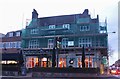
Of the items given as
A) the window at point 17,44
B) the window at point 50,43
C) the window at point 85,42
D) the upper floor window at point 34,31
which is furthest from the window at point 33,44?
the window at point 85,42

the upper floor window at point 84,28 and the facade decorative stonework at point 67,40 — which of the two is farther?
the upper floor window at point 84,28

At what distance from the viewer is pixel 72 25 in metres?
62.0

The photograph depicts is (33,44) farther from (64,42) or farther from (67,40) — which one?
(67,40)

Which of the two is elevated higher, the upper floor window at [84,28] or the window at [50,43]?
the upper floor window at [84,28]

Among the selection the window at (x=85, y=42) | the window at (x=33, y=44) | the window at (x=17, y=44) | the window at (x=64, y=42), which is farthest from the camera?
the window at (x=17, y=44)

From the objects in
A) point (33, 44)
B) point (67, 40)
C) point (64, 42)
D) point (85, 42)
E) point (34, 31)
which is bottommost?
point (33, 44)

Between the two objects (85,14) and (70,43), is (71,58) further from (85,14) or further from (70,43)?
(85,14)

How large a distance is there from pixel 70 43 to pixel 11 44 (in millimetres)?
A: 19247

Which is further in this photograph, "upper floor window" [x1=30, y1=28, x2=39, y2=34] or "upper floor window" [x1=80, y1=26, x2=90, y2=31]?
"upper floor window" [x1=30, y1=28, x2=39, y2=34]

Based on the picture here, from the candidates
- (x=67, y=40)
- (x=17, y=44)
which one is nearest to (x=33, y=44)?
(x=17, y=44)

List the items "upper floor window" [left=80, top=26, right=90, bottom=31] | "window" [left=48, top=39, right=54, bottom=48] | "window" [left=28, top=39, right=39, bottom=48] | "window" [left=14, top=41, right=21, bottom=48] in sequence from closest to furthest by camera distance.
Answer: "upper floor window" [left=80, top=26, right=90, bottom=31] → "window" [left=48, top=39, right=54, bottom=48] → "window" [left=28, top=39, right=39, bottom=48] → "window" [left=14, top=41, right=21, bottom=48]

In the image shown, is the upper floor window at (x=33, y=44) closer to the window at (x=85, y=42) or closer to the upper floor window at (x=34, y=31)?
the upper floor window at (x=34, y=31)

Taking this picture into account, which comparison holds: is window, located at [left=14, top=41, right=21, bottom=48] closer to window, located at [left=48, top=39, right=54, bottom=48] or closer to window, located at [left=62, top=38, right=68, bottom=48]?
window, located at [left=48, top=39, right=54, bottom=48]

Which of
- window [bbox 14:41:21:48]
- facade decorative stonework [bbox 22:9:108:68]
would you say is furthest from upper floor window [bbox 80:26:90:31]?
window [bbox 14:41:21:48]
